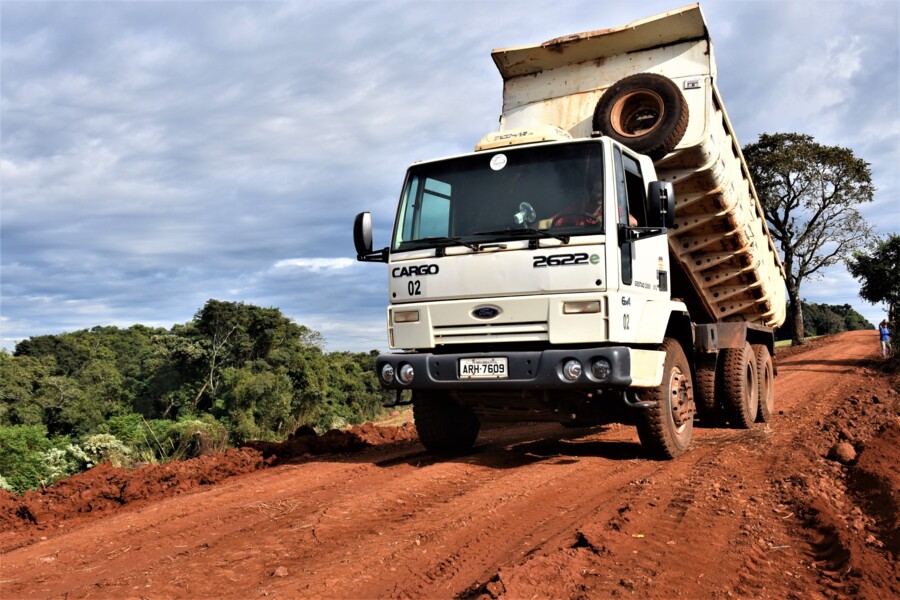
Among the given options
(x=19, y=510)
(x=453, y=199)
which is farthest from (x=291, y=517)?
(x=453, y=199)

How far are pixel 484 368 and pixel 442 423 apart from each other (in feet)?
4.74

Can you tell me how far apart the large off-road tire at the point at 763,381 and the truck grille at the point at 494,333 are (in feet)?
16.6

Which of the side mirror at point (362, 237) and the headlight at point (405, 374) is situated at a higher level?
the side mirror at point (362, 237)

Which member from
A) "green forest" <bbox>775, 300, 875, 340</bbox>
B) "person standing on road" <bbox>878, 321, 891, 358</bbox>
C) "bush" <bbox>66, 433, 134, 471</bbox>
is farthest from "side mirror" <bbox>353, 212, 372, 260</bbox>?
"green forest" <bbox>775, 300, 875, 340</bbox>

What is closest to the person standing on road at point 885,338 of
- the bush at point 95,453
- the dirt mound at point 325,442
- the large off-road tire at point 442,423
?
the dirt mound at point 325,442

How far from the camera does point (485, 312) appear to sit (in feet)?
19.2

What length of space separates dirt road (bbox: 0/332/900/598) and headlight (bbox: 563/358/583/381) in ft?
2.73

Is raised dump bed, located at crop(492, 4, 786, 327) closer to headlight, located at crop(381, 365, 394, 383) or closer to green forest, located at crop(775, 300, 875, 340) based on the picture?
headlight, located at crop(381, 365, 394, 383)

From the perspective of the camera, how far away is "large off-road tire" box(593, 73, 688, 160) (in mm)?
6828

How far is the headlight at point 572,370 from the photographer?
5559 millimetres

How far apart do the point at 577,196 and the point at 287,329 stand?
25802mm

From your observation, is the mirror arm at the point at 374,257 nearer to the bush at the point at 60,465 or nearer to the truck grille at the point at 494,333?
the truck grille at the point at 494,333

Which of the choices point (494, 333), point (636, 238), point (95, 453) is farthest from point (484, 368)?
point (95, 453)

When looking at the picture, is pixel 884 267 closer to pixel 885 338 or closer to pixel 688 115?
pixel 885 338
